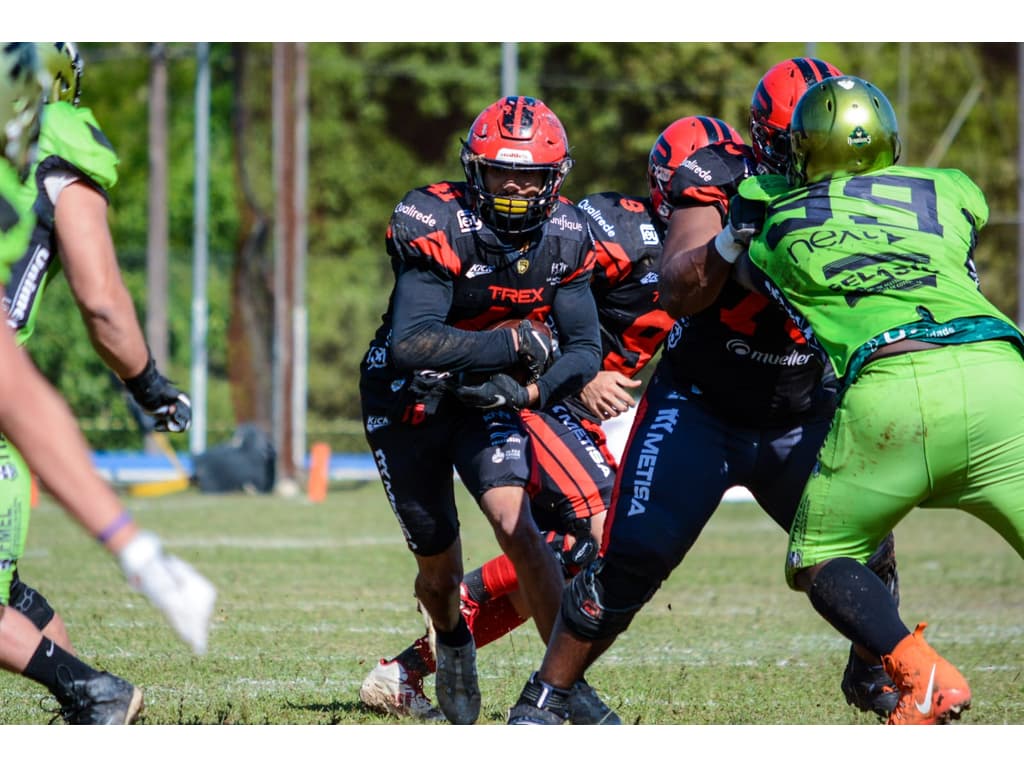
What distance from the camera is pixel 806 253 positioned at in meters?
3.92

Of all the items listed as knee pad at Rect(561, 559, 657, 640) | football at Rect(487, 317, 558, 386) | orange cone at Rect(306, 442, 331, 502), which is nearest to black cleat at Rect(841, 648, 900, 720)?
knee pad at Rect(561, 559, 657, 640)

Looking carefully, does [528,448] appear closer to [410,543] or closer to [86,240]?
[410,543]

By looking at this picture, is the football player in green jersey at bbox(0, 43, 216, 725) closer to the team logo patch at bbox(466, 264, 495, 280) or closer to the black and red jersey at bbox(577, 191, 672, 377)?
the team logo patch at bbox(466, 264, 495, 280)

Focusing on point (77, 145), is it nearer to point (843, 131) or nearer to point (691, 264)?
point (691, 264)

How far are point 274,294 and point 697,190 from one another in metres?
13.5

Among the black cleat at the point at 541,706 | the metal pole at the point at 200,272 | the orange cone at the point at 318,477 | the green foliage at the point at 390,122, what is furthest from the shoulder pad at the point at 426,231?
the green foliage at the point at 390,122

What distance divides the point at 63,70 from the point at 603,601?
2192 millimetres

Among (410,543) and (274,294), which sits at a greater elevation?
(410,543)

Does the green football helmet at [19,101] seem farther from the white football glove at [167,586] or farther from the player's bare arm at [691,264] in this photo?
the player's bare arm at [691,264]

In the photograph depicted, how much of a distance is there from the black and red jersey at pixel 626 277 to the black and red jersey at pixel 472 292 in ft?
1.14

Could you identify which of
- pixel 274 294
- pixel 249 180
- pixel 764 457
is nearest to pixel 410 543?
pixel 764 457

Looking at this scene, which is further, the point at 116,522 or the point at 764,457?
the point at 764,457

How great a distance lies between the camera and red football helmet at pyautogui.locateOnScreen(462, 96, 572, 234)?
496cm

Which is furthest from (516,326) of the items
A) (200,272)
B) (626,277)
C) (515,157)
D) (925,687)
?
(200,272)
